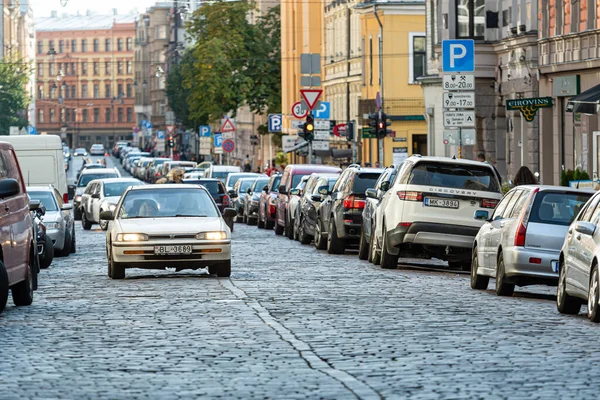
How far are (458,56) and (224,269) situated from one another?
36.5 feet

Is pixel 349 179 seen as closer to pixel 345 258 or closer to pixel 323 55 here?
pixel 345 258

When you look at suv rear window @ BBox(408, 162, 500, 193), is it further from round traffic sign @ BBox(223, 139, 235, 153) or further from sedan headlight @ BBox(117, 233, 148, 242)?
round traffic sign @ BBox(223, 139, 235, 153)

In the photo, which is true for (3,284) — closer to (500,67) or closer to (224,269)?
(224,269)

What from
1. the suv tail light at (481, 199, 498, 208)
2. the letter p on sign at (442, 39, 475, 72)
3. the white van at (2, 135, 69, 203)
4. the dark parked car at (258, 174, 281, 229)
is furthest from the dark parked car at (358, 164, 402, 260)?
the dark parked car at (258, 174, 281, 229)

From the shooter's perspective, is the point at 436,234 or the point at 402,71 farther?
the point at 402,71

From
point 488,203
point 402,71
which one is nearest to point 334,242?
point 488,203

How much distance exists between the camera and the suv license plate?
84.2 feet

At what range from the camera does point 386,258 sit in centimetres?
2641

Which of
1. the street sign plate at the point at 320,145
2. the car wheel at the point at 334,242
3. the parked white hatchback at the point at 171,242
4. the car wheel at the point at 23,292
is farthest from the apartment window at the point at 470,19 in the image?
the car wheel at the point at 23,292

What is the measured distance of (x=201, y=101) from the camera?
4006 inches

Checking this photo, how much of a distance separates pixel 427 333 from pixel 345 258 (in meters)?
15.7

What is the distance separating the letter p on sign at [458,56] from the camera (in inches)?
1302

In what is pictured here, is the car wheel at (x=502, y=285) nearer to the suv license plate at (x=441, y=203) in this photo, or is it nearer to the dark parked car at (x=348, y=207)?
the suv license plate at (x=441, y=203)

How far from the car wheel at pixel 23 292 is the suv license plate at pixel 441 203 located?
8189mm
